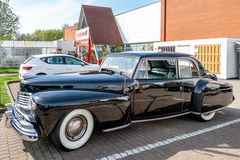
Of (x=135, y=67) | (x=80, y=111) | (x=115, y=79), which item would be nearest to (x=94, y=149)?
(x=80, y=111)

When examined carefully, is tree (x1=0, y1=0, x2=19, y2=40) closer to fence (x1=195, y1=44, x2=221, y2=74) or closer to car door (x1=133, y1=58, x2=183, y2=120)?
car door (x1=133, y1=58, x2=183, y2=120)

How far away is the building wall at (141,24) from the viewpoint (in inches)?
1008

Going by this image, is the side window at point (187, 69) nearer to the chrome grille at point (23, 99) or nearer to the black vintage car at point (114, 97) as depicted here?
the black vintage car at point (114, 97)

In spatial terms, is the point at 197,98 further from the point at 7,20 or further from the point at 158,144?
the point at 7,20

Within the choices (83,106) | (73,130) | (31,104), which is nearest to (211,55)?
(83,106)

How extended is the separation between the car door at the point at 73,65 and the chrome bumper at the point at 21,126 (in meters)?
8.11

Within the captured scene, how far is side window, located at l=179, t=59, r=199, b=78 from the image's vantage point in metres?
5.78

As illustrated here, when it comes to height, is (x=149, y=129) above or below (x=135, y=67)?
below

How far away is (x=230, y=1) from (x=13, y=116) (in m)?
17.7

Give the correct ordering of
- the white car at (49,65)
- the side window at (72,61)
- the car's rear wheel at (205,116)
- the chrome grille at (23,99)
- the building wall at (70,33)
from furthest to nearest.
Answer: the building wall at (70,33)
the side window at (72,61)
the white car at (49,65)
the car's rear wheel at (205,116)
the chrome grille at (23,99)

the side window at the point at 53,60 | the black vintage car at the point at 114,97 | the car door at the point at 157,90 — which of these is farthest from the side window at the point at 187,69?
the side window at the point at 53,60

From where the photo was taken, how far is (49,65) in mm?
12180

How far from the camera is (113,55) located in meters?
5.98

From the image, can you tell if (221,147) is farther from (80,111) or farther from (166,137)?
(80,111)
